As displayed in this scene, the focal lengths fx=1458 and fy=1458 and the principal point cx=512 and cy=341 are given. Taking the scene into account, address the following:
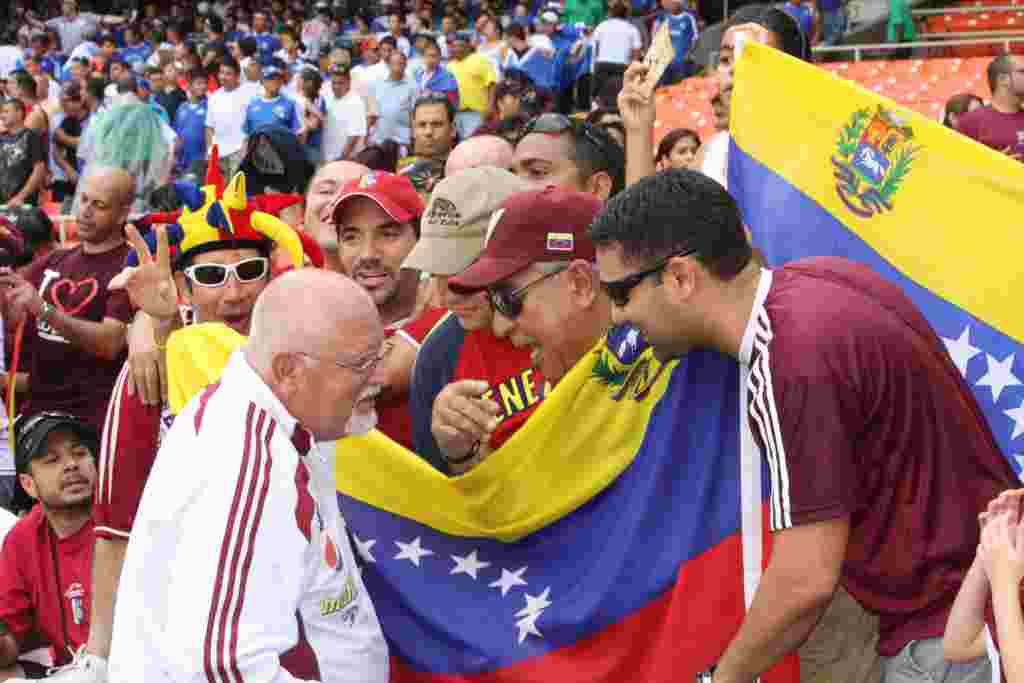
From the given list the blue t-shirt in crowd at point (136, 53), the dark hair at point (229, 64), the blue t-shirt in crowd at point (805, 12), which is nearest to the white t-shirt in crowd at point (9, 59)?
the blue t-shirt in crowd at point (136, 53)

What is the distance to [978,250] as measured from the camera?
3.29 metres

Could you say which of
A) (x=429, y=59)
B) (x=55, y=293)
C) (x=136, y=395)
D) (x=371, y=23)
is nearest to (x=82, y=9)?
(x=371, y=23)

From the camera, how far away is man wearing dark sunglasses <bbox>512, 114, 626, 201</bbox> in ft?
17.1

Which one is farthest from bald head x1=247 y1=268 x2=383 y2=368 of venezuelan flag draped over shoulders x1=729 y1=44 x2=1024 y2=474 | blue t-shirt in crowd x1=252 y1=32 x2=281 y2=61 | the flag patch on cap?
blue t-shirt in crowd x1=252 y1=32 x2=281 y2=61

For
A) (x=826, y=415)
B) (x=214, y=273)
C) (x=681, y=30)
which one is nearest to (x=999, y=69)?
(x=214, y=273)

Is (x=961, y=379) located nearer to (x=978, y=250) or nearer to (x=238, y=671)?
(x=978, y=250)

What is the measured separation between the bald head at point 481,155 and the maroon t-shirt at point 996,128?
16.8ft

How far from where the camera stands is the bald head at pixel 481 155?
566cm

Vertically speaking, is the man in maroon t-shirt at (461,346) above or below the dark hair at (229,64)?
above

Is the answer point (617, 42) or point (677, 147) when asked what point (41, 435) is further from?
point (617, 42)

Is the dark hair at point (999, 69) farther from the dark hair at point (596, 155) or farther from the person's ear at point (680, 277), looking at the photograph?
the person's ear at point (680, 277)

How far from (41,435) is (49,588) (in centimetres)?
64

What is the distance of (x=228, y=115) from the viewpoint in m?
16.8

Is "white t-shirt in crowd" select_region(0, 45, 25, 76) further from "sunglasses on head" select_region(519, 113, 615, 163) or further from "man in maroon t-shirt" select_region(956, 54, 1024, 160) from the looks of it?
"sunglasses on head" select_region(519, 113, 615, 163)
